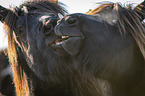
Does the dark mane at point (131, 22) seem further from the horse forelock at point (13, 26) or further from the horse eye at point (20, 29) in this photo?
the horse eye at point (20, 29)

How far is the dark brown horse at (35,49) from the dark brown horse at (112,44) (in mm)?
258

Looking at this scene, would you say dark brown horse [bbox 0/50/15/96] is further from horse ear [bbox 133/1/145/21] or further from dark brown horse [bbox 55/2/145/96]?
horse ear [bbox 133/1/145/21]

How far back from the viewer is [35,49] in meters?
1.31

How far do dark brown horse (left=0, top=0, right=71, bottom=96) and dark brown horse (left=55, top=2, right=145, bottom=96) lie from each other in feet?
0.85

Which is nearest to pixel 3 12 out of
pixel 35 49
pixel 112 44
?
pixel 35 49

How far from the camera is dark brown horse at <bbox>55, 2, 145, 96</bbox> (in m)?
0.86

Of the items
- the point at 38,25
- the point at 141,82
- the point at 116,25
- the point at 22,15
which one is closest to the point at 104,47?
the point at 116,25

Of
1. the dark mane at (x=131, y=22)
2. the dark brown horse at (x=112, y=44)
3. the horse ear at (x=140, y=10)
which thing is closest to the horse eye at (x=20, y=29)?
the dark brown horse at (x=112, y=44)

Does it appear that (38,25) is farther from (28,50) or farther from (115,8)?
(115,8)

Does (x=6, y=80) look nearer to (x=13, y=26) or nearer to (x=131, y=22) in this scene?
(x=13, y=26)

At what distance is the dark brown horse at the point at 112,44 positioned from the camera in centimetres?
→ 86

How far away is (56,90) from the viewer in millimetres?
1390

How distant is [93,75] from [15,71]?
789 millimetres

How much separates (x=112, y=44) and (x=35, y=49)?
25.6 inches
